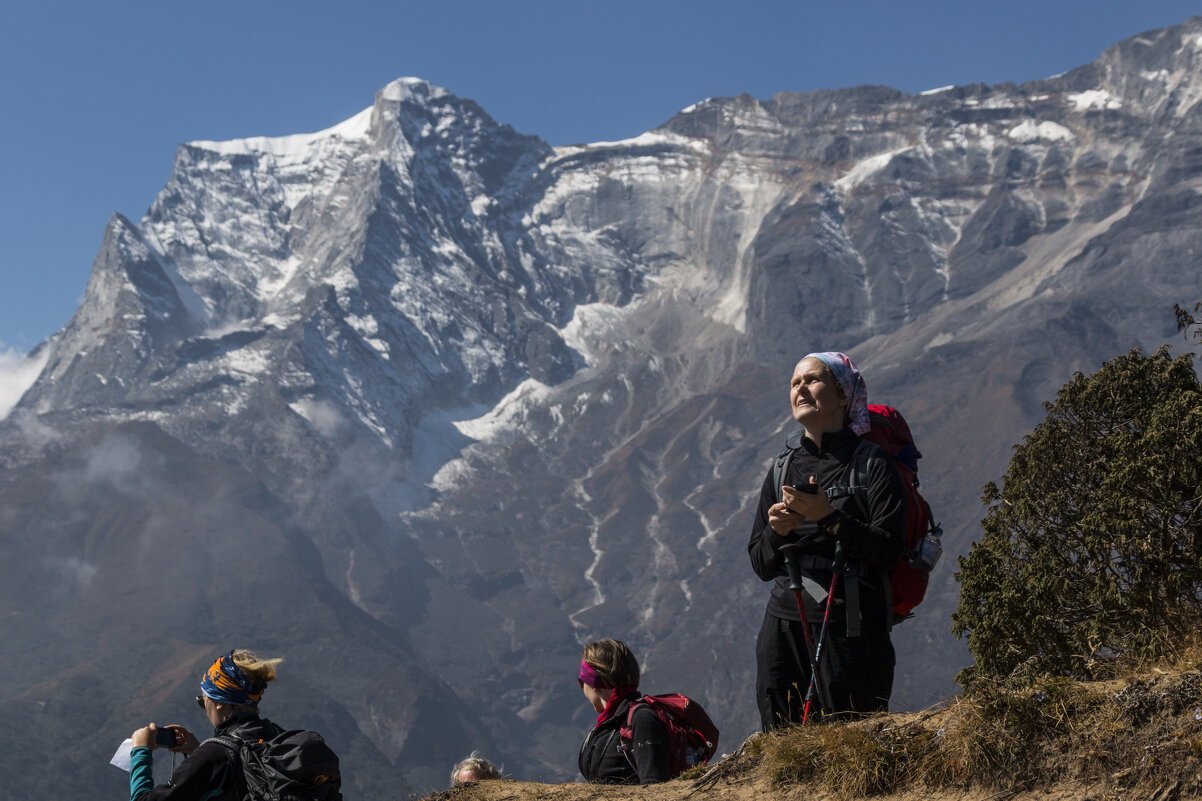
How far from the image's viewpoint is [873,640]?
8.17 metres

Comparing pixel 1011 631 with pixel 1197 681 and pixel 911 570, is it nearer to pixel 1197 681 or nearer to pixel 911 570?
pixel 911 570

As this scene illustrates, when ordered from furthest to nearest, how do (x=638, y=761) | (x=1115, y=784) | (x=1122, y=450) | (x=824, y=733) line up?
(x=1122, y=450) < (x=638, y=761) < (x=824, y=733) < (x=1115, y=784)

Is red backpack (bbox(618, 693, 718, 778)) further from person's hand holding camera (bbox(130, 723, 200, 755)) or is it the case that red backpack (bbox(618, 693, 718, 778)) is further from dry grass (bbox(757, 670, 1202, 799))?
person's hand holding camera (bbox(130, 723, 200, 755))

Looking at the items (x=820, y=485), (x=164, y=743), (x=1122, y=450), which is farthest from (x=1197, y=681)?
(x=1122, y=450)

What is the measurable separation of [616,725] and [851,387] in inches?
130

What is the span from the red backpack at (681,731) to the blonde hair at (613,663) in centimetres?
21

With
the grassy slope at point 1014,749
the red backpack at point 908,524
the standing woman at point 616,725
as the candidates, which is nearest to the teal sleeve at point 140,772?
the standing woman at point 616,725

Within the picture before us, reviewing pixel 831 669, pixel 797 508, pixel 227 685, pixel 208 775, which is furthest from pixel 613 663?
pixel 208 775

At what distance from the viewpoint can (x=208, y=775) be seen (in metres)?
7.81

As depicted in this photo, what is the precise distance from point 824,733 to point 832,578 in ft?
3.40

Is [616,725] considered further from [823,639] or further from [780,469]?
[780,469]

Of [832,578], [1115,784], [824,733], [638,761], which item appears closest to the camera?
[1115,784]

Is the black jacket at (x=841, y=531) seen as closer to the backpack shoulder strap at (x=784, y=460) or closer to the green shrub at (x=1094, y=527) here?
the backpack shoulder strap at (x=784, y=460)

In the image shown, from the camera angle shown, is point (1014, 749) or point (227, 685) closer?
point (1014, 749)
